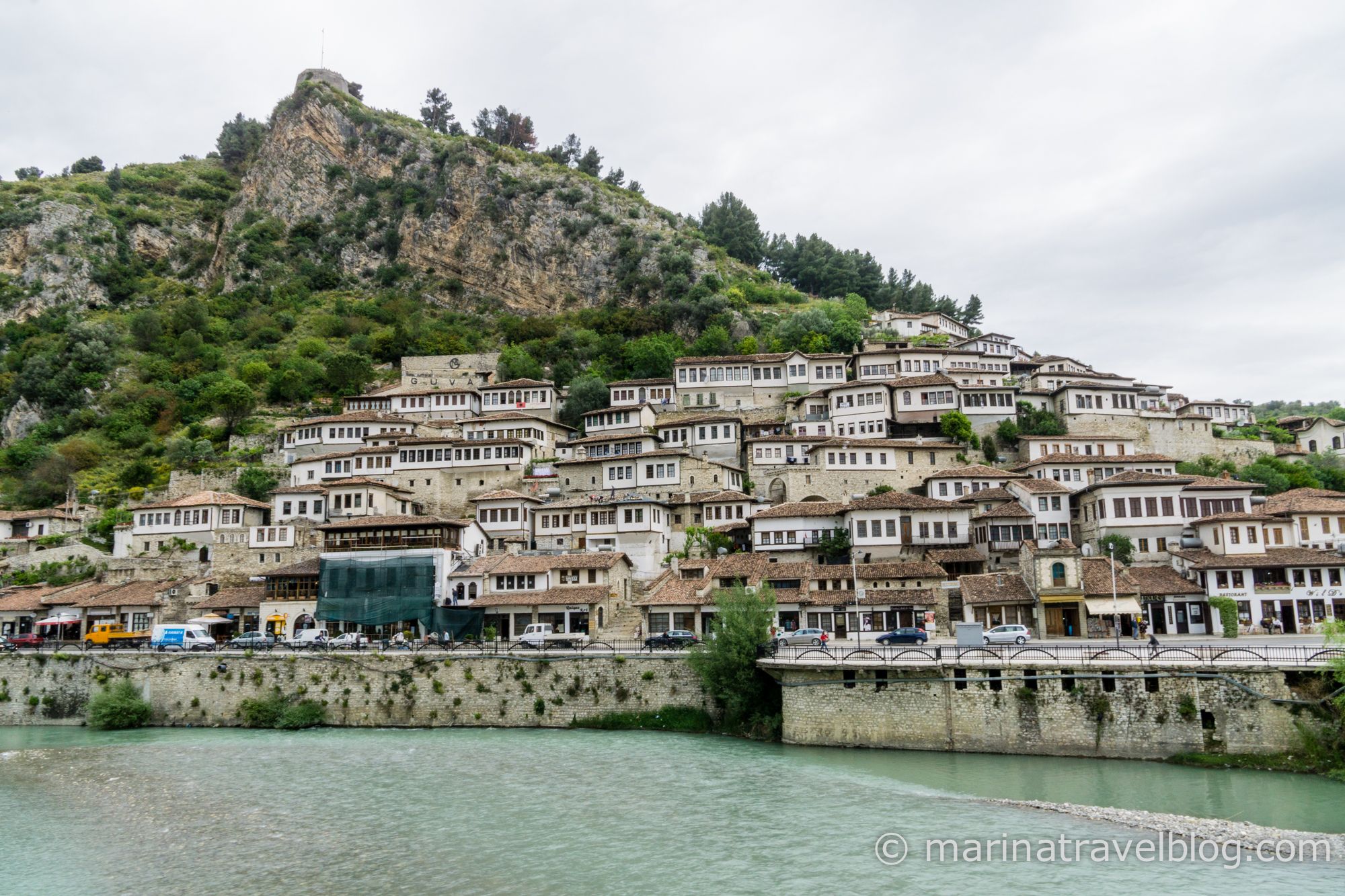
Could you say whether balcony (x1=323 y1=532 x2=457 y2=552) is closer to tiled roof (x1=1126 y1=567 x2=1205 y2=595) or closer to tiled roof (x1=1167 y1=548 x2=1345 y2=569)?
tiled roof (x1=1126 y1=567 x2=1205 y2=595)

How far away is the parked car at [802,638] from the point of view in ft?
113

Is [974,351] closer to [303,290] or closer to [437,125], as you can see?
[303,290]

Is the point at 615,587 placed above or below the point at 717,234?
below

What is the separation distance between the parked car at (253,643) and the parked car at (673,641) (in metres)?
17.0

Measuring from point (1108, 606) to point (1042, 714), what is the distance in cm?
1221

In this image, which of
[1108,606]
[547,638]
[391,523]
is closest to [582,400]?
[391,523]

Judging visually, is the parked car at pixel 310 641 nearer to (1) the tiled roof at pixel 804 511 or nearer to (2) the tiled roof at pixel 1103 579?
(1) the tiled roof at pixel 804 511

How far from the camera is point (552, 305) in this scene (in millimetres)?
98875

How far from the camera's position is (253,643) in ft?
128

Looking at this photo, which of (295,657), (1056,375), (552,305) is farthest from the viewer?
(552,305)

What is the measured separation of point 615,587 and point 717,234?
80579 mm

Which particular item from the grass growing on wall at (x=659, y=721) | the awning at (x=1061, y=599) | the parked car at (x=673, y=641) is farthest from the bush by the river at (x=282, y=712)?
the awning at (x=1061, y=599)

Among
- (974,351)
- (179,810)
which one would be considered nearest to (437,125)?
(974,351)

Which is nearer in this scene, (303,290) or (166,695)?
(166,695)
